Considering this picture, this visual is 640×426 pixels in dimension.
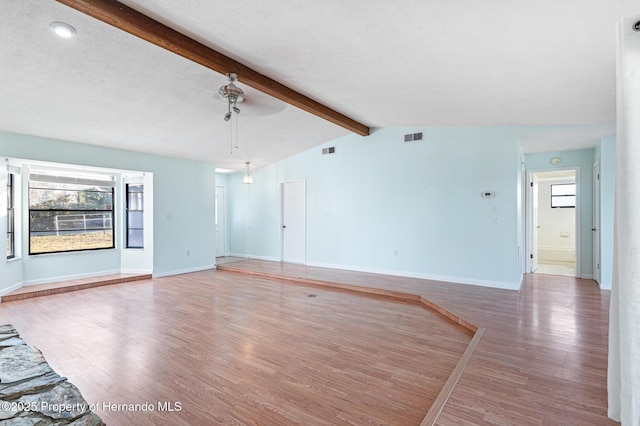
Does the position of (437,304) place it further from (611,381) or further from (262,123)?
(262,123)

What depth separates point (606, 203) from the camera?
5.22m

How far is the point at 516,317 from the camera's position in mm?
3861

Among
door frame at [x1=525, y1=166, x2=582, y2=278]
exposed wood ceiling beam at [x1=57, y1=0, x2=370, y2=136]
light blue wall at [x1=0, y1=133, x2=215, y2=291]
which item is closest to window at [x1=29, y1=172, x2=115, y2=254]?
light blue wall at [x1=0, y1=133, x2=215, y2=291]

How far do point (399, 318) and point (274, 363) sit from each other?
189cm

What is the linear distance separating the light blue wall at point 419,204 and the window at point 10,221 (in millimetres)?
5197

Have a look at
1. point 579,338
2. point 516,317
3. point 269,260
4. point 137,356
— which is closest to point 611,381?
point 579,338

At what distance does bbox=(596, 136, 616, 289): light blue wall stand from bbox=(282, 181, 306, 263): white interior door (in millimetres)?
5690

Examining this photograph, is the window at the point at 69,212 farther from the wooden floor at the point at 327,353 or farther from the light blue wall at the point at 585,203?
the light blue wall at the point at 585,203

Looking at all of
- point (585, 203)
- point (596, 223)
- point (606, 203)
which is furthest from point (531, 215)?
point (606, 203)

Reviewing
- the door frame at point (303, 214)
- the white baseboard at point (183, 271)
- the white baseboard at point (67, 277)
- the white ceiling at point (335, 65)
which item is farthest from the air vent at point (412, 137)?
the white baseboard at point (67, 277)

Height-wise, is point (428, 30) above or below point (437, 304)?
above

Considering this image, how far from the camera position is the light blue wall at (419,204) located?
17.4 feet

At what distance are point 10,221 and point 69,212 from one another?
3.16ft

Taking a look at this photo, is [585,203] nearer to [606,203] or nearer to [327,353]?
[606,203]
